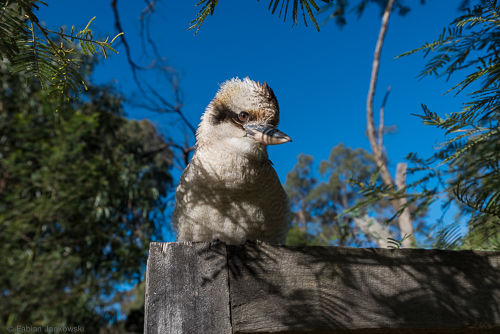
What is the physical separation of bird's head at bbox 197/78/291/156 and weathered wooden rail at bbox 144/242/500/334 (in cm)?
52

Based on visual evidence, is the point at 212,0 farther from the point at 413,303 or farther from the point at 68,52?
the point at 413,303

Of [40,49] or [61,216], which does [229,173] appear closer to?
[40,49]

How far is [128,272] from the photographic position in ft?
12.6

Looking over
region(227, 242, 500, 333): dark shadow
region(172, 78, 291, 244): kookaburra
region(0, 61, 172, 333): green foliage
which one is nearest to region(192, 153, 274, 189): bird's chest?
region(172, 78, 291, 244): kookaburra

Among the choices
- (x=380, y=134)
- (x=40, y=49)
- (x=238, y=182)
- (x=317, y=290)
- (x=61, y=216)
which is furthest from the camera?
(x=380, y=134)

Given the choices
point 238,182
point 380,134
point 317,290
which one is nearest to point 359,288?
point 317,290

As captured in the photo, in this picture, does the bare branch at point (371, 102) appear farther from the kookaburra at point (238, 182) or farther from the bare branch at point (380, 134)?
the kookaburra at point (238, 182)

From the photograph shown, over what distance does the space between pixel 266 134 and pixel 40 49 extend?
0.67 meters

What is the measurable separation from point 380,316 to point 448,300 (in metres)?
0.16

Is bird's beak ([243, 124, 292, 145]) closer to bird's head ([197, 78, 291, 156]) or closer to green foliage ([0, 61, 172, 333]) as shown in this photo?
bird's head ([197, 78, 291, 156])

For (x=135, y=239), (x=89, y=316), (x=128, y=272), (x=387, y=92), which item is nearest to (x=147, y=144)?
(x=135, y=239)

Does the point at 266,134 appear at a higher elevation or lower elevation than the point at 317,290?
higher

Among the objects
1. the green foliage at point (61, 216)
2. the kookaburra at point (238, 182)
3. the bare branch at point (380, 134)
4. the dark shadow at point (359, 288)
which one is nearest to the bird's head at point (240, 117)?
the kookaburra at point (238, 182)

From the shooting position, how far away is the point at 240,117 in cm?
127
